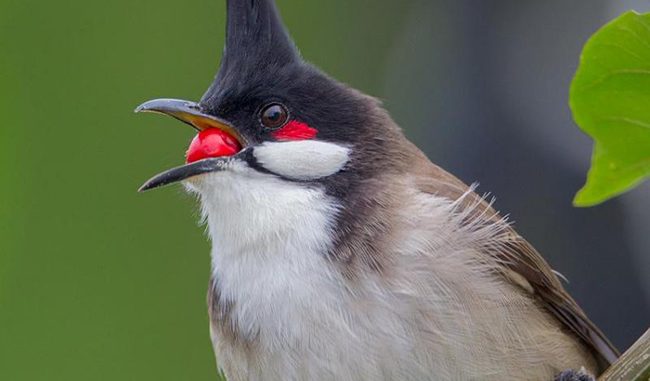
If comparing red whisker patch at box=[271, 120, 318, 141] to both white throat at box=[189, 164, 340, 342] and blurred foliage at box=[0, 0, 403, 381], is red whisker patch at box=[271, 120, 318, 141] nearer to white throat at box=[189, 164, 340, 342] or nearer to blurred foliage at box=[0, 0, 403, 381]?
white throat at box=[189, 164, 340, 342]

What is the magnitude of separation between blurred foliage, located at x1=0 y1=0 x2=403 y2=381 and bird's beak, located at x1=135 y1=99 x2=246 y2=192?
Result: 192 cm

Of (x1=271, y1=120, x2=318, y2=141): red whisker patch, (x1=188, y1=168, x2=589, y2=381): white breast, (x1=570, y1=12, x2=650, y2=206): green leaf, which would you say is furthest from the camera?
(x1=271, y1=120, x2=318, y2=141): red whisker patch

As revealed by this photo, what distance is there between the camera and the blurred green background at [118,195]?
17.9 feet

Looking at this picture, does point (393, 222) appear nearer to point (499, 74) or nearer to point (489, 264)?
point (489, 264)

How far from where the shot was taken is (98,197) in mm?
6102

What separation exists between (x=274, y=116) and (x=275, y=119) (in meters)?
0.01

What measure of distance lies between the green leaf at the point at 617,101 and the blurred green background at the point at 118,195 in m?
3.55

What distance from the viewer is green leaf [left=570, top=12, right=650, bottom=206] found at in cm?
179

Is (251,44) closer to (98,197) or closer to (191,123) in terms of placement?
(191,123)

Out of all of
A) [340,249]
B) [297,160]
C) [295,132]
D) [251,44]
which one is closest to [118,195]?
[251,44]

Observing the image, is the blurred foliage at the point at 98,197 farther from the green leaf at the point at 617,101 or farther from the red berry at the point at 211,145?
the green leaf at the point at 617,101

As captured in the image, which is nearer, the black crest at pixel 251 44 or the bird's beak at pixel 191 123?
the bird's beak at pixel 191 123

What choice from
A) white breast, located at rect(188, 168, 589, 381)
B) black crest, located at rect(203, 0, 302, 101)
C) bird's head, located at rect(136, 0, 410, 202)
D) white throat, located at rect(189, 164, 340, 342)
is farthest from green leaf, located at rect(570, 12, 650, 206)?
black crest, located at rect(203, 0, 302, 101)

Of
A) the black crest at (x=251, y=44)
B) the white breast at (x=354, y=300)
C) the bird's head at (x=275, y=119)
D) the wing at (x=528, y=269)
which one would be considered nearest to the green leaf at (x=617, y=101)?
the white breast at (x=354, y=300)
